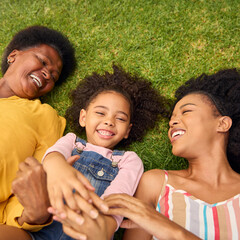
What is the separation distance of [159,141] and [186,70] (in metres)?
1.00

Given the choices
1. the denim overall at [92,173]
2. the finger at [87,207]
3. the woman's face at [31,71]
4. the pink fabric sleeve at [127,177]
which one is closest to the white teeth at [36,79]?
the woman's face at [31,71]

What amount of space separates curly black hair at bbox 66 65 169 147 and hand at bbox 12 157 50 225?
4.38 feet

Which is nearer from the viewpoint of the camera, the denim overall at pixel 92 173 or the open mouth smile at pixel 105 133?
the denim overall at pixel 92 173

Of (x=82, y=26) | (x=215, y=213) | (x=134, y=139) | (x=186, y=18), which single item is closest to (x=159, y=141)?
(x=134, y=139)

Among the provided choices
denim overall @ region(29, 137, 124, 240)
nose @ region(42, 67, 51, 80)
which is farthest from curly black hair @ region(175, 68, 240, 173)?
nose @ region(42, 67, 51, 80)

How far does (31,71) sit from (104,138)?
1152 mm

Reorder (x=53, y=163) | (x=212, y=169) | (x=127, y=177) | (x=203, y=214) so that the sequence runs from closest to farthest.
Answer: (x=53, y=163) < (x=203, y=214) < (x=127, y=177) < (x=212, y=169)

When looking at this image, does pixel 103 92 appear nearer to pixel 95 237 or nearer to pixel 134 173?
pixel 134 173

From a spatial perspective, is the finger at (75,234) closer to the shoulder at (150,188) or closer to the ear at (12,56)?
the shoulder at (150,188)

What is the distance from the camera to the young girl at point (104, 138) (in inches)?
61.6

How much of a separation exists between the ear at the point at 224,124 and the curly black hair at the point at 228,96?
83mm

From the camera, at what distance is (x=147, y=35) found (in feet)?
10.5

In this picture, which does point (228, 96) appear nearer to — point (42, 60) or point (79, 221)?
point (79, 221)


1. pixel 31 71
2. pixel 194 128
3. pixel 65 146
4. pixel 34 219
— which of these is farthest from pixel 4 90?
pixel 194 128
